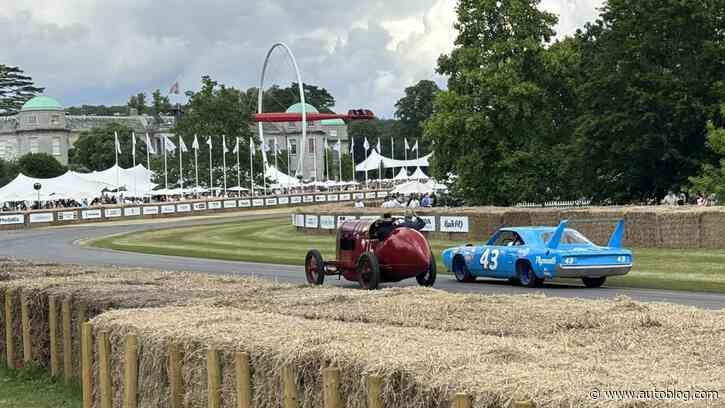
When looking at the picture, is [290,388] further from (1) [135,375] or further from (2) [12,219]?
(2) [12,219]

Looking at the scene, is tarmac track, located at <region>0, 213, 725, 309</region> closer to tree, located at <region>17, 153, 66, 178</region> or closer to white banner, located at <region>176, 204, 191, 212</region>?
white banner, located at <region>176, 204, 191, 212</region>

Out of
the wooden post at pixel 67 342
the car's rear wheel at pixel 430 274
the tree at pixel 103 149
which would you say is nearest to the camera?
the wooden post at pixel 67 342

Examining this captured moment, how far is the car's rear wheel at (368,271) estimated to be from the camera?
2261cm

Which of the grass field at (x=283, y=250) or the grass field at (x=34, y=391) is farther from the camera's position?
the grass field at (x=283, y=250)

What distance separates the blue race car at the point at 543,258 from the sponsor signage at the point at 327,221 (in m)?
23.4

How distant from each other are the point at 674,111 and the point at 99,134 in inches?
4545

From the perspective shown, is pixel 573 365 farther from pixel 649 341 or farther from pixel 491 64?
pixel 491 64

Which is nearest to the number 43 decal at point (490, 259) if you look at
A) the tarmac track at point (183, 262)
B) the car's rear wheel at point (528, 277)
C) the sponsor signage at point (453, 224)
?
the tarmac track at point (183, 262)

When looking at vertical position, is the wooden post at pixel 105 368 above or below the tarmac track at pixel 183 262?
above

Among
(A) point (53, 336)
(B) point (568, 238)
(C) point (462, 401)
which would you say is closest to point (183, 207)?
(B) point (568, 238)

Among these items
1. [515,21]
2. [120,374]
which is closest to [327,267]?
[120,374]

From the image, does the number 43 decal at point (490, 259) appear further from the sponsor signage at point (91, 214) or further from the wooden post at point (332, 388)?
the sponsor signage at point (91, 214)

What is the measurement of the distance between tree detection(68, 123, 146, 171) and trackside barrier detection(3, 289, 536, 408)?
138 m

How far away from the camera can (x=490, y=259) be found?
2473cm
